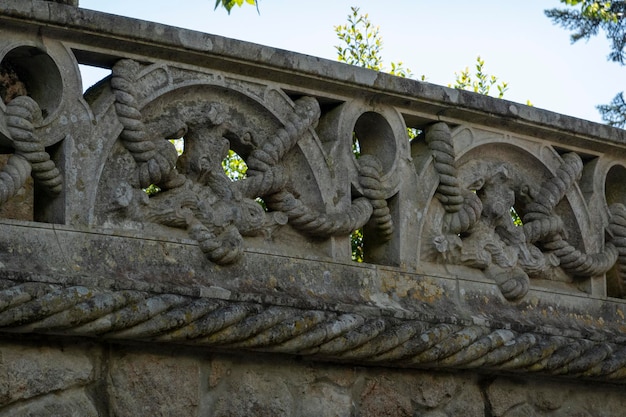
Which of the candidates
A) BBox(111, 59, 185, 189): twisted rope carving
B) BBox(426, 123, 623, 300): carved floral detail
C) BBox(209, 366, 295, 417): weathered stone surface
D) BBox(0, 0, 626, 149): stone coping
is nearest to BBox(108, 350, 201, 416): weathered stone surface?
BBox(209, 366, 295, 417): weathered stone surface

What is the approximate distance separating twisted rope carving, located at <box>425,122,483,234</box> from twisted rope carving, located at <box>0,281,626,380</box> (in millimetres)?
481

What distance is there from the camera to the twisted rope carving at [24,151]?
14.9ft

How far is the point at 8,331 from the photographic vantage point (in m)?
4.31

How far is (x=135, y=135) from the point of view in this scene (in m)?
4.84

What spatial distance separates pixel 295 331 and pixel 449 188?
46.2 inches

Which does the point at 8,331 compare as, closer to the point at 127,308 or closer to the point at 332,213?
the point at 127,308

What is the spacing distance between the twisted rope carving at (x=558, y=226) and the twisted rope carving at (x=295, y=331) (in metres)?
0.39

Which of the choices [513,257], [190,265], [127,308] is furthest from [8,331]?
[513,257]

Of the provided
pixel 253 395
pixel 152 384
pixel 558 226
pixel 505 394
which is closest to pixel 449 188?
pixel 558 226

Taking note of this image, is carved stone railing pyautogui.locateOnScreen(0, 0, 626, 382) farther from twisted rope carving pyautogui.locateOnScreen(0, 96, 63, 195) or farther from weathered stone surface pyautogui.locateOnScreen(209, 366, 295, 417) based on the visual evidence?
weathered stone surface pyautogui.locateOnScreen(209, 366, 295, 417)

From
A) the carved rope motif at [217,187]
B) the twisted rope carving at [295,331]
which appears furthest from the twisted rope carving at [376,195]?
the twisted rope carving at [295,331]

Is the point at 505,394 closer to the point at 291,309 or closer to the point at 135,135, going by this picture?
the point at 291,309

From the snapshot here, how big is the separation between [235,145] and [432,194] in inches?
35.3

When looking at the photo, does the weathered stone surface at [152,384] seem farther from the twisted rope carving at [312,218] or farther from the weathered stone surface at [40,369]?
the twisted rope carving at [312,218]
